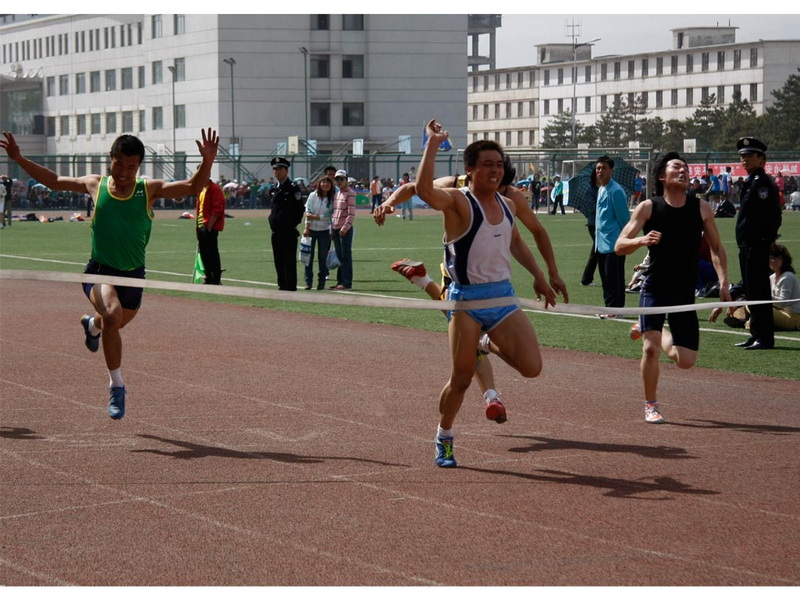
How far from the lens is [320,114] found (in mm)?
102312

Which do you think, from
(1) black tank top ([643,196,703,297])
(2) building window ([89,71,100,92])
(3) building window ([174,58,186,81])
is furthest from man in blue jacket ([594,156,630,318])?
(2) building window ([89,71,100,92])

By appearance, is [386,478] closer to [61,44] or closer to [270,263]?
[270,263]

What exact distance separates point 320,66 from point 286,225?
82981mm

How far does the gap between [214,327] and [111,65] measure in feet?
333

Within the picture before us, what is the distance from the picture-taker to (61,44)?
120m

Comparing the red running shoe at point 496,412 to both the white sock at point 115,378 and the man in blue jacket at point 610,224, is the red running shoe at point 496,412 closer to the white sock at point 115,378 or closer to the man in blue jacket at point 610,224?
the white sock at point 115,378

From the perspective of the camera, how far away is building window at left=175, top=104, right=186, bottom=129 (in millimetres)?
103062

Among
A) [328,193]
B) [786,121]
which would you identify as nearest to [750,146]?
[328,193]

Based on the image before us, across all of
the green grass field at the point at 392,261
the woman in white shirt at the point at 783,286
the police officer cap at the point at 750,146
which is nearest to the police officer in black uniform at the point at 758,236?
the police officer cap at the point at 750,146

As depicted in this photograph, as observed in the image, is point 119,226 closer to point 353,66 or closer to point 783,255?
point 783,255

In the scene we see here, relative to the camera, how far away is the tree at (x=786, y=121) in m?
109

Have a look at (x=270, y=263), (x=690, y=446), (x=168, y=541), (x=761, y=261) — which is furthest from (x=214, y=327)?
(x=270, y=263)

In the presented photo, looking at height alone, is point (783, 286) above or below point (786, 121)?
below

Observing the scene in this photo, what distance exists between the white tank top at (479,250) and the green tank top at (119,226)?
2673 millimetres
